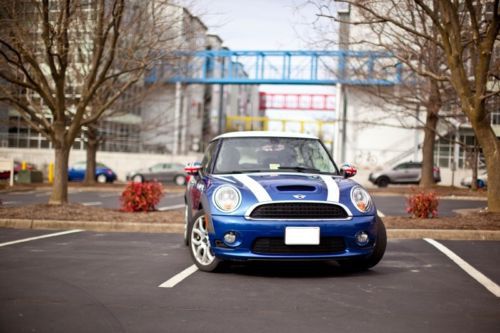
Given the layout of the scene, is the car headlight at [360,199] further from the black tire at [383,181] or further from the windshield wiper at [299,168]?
the black tire at [383,181]

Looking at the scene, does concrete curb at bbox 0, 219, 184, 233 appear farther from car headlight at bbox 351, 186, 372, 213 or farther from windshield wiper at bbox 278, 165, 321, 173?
car headlight at bbox 351, 186, 372, 213

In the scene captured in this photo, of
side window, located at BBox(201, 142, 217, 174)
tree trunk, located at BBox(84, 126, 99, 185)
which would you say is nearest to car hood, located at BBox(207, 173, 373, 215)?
side window, located at BBox(201, 142, 217, 174)

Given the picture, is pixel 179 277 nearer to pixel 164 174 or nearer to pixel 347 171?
pixel 347 171

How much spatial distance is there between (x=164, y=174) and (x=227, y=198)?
32305 millimetres

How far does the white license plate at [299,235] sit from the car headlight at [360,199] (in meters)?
0.60

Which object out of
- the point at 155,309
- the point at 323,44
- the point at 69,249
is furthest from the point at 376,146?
the point at 155,309

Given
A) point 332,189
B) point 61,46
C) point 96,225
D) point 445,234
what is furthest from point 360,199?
point 61,46

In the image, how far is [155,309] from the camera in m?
5.19

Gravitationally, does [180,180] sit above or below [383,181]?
below

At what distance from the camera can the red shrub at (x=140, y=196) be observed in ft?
44.7

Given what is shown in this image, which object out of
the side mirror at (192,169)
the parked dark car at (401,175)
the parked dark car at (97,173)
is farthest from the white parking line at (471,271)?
the parked dark car at (97,173)

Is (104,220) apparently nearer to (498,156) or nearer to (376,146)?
(498,156)

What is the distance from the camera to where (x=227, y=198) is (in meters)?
6.79

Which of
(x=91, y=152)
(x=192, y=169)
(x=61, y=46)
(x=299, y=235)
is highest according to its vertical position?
(x=61, y=46)
